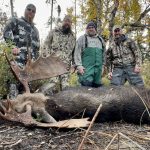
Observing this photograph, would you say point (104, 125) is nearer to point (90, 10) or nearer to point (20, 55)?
point (20, 55)

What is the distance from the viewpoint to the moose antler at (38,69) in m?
5.98

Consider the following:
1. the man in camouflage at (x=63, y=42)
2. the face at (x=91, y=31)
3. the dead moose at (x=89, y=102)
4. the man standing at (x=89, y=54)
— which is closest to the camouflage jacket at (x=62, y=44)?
the man in camouflage at (x=63, y=42)

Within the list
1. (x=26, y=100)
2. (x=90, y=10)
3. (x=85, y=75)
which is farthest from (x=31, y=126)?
(x=90, y=10)

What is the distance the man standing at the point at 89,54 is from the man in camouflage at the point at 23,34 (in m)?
0.74

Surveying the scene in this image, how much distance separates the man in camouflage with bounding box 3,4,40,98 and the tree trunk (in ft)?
4.78

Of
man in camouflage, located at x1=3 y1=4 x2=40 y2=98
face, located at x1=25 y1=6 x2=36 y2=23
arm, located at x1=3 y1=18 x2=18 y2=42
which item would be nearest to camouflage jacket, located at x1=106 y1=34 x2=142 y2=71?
man in camouflage, located at x1=3 y1=4 x2=40 y2=98

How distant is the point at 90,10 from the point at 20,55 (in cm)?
1185

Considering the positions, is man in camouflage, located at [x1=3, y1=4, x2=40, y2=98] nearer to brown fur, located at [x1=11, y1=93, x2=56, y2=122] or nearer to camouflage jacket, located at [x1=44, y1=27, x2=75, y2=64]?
camouflage jacket, located at [x1=44, y1=27, x2=75, y2=64]

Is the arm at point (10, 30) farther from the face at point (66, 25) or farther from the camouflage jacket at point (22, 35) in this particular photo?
the face at point (66, 25)

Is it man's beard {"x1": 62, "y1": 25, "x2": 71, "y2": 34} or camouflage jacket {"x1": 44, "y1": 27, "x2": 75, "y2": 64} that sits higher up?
man's beard {"x1": 62, "y1": 25, "x2": 71, "y2": 34}

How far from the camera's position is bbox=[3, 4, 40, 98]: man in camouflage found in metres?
7.07

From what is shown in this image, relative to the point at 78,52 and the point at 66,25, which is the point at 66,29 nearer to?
the point at 66,25

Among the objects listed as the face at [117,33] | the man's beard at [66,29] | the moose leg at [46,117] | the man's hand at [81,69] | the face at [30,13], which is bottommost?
the moose leg at [46,117]

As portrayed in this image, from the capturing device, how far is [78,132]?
4773 millimetres
